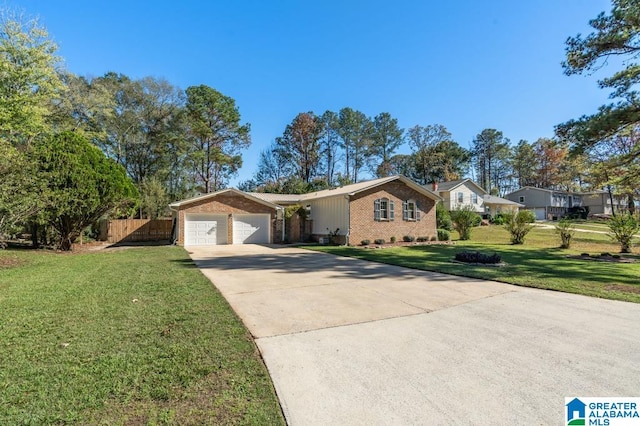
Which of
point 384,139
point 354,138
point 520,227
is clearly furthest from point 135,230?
point 384,139

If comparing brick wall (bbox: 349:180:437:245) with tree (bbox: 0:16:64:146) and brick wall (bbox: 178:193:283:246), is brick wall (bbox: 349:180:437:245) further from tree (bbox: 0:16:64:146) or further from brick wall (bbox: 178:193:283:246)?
tree (bbox: 0:16:64:146)

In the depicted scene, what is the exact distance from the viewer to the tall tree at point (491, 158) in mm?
50938

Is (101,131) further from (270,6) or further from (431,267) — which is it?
(431,267)

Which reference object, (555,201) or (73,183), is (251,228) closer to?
(73,183)

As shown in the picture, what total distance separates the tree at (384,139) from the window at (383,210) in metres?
22.8

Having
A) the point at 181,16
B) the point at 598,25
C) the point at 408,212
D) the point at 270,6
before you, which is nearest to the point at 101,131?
the point at 181,16

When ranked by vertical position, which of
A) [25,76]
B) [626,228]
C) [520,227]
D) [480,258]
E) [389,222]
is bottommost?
[480,258]

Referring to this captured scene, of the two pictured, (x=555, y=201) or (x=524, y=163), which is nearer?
(x=555, y=201)

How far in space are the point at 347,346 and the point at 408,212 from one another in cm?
1725

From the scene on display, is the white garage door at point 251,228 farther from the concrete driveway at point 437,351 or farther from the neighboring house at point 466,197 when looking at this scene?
the neighboring house at point 466,197

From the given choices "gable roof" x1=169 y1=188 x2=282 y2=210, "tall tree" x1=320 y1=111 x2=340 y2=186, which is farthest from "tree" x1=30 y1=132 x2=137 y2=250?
"tall tree" x1=320 y1=111 x2=340 y2=186

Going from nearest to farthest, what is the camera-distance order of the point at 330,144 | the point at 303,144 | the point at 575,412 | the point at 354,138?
the point at 575,412 < the point at 303,144 < the point at 330,144 < the point at 354,138

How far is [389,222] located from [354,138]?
22.5 meters

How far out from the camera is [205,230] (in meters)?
18.8
